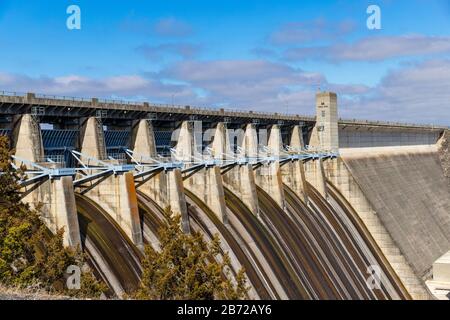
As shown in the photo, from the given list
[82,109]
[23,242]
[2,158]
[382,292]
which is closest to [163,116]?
[82,109]

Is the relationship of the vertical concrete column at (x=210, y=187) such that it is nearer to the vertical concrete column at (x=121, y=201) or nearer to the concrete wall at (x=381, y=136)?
the vertical concrete column at (x=121, y=201)

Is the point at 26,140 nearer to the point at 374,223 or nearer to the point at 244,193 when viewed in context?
the point at 244,193

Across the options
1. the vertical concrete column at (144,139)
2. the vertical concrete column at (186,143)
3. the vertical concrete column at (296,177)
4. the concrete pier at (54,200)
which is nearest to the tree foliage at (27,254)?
the concrete pier at (54,200)

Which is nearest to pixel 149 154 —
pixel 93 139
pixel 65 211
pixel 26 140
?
pixel 93 139

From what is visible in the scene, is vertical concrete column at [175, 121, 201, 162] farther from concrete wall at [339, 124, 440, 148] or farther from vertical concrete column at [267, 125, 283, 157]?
A: concrete wall at [339, 124, 440, 148]
